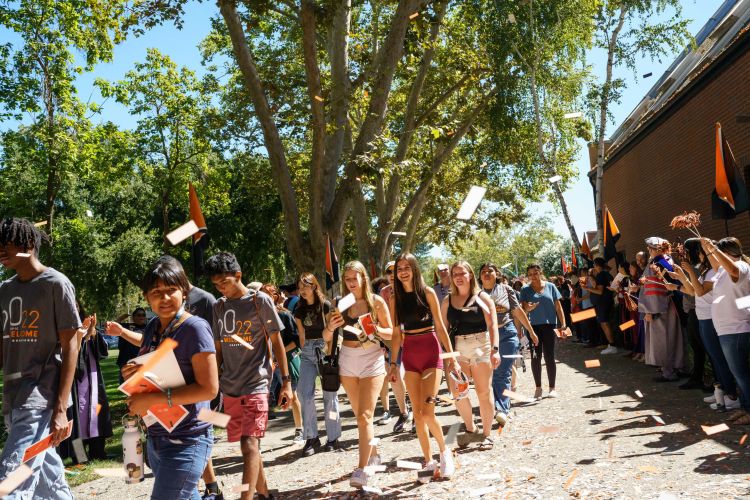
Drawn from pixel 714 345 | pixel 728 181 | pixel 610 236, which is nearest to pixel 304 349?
pixel 714 345

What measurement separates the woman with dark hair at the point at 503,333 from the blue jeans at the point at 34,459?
5.29m

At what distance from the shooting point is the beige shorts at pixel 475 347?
25.0 ft

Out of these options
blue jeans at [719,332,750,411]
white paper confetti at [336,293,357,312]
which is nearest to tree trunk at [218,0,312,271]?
white paper confetti at [336,293,357,312]

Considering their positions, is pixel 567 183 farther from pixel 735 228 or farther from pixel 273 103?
pixel 273 103

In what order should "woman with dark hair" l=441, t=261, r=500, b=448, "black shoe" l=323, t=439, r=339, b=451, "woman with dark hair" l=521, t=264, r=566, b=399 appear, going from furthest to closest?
"woman with dark hair" l=521, t=264, r=566, b=399 → "black shoe" l=323, t=439, r=339, b=451 → "woman with dark hair" l=441, t=261, r=500, b=448

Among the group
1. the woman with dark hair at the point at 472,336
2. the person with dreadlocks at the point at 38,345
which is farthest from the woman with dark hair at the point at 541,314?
the person with dreadlocks at the point at 38,345

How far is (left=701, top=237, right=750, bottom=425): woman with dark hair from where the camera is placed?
705 centimetres

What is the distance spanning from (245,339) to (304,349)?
2792 mm

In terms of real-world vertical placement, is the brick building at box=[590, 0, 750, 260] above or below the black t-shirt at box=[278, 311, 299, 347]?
above

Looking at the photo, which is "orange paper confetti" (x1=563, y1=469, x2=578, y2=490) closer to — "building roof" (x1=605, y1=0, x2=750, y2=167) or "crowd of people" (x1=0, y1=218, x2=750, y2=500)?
"crowd of people" (x1=0, y1=218, x2=750, y2=500)

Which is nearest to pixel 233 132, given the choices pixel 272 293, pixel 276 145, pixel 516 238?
pixel 276 145

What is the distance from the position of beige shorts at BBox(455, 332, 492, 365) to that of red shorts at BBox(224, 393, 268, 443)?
2893mm

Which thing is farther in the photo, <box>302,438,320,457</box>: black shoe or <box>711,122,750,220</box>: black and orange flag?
<box>711,122,750,220</box>: black and orange flag

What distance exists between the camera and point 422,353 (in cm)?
645
